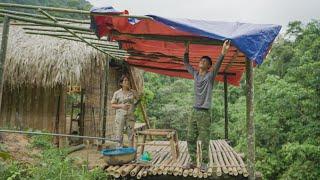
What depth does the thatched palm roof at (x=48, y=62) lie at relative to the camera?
9.12m

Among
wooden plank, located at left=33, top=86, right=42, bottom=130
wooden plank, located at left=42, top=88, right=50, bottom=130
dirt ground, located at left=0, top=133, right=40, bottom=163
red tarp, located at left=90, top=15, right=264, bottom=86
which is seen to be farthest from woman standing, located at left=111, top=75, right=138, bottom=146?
wooden plank, located at left=33, top=86, right=42, bottom=130

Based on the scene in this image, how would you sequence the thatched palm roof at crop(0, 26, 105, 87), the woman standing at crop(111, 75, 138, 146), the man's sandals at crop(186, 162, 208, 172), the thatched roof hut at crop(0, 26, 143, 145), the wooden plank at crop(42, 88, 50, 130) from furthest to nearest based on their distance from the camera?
the wooden plank at crop(42, 88, 50, 130)
the thatched roof hut at crop(0, 26, 143, 145)
the thatched palm roof at crop(0, 26, 105, 87)
the woman standing at crop(111, 75, 138, 146)
the man's sandals at crop(186, 162, 208, 172)

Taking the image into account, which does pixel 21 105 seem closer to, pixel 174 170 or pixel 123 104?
pixel 123 104

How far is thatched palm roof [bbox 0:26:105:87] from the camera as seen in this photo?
359 inches

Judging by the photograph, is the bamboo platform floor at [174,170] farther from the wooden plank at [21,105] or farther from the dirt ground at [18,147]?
the wooden plank at [21,105]

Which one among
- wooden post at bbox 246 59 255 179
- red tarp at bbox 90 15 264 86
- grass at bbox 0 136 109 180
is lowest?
grass at bbox 0 136 109 180

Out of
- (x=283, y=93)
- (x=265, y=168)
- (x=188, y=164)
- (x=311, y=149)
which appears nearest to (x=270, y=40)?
(x=188, y=164)

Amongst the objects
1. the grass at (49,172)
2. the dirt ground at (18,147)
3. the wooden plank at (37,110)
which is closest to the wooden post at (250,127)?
the grass at (49,172)

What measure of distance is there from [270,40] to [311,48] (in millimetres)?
10079

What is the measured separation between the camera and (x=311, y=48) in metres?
14.5

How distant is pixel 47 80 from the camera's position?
929 cm

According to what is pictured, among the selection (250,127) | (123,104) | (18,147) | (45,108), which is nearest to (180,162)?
(250,127)

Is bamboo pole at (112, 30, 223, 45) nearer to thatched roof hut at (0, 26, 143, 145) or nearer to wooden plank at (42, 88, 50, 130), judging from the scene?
thatched roof hut at (0, 26, 143, 145)

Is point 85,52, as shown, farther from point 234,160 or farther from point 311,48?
point 311,48
